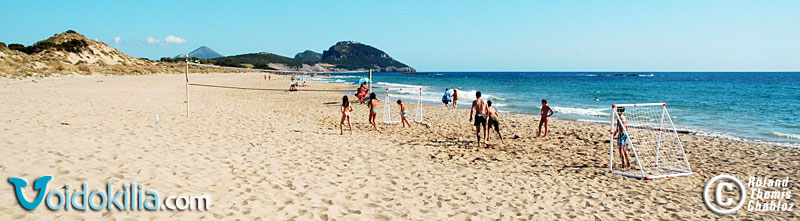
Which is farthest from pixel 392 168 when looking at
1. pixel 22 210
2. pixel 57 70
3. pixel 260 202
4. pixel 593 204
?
pixel 57 70

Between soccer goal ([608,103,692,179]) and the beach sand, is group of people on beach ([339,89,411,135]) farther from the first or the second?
soccer goal ([608,103,692,179])

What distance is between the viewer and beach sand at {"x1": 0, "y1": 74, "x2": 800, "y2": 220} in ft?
15.7

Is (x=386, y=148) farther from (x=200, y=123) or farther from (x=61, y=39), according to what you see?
(x=61, y=39)

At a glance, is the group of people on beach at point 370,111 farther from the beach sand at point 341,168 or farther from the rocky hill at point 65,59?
the rocky hill at point 65,59

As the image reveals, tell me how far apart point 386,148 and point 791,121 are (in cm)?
1815

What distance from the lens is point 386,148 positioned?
336 inches

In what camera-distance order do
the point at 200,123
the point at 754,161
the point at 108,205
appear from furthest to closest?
A: the point at 200,123 < the point at 754,161 < the point at 108,205

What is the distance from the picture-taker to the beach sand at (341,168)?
4781 millimetres

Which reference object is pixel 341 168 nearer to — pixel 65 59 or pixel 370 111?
pixel 370 111

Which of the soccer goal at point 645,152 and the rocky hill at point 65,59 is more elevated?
the rocky hill at point 65,59

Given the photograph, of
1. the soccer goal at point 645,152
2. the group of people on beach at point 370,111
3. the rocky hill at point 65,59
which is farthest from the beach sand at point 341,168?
the rocky hill at point 65,59

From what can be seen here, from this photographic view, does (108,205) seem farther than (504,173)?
No

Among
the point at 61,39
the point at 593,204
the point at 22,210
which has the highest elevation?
the point at 61,39

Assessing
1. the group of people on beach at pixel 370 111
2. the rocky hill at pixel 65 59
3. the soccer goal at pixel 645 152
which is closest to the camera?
the soccer goal at pixel 645 152
